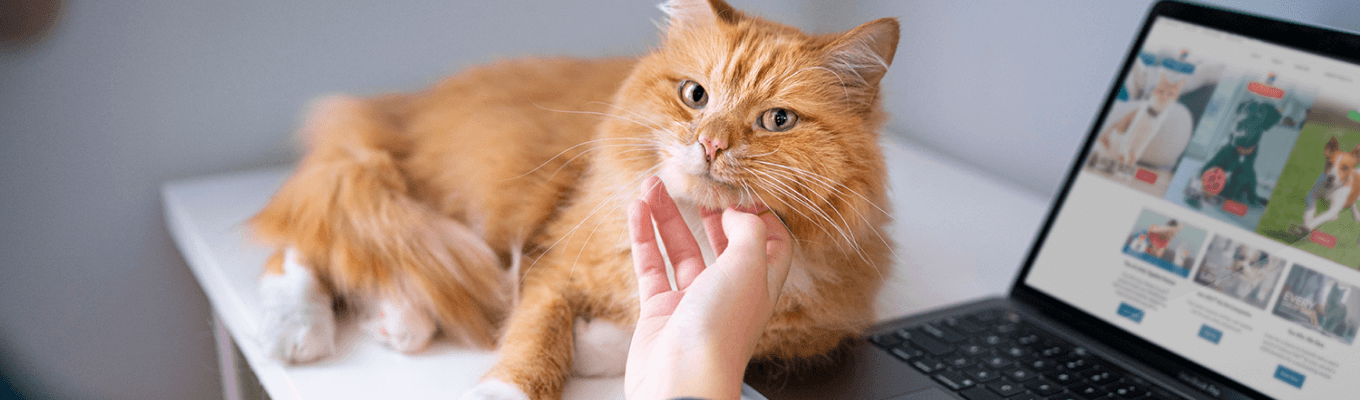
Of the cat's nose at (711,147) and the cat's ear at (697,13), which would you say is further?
the cat's ear at (697,13)

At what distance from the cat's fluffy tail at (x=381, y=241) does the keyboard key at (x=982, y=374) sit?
633mm

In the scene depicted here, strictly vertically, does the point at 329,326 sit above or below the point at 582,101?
below

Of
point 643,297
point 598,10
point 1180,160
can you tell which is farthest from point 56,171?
point 1180,160

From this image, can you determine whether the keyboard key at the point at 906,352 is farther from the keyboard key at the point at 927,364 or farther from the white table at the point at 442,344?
the white table at the point at 442,344

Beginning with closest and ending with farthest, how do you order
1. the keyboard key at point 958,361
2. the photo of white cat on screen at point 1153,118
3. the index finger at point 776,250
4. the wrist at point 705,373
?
the wrist at point 705,373 → the index finger at point 776,250 → the keyboard key at point 958,361 → the photo of white cat on screen at point 1153,118

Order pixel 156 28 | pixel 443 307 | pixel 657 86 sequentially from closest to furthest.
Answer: pixel 657 86 → pixel 443 307 → pixel 156 28

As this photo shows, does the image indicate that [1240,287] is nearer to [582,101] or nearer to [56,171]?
[582,101]

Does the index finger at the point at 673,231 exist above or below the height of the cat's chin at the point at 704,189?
below

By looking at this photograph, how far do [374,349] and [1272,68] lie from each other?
4.11ft

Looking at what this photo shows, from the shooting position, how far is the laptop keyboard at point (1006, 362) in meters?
0.96

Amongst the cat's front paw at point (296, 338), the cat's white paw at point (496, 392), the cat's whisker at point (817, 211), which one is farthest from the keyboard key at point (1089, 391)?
the cat's front paw at point (296, 338)

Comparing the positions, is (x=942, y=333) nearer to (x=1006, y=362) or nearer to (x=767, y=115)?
(x=1006, y=362)

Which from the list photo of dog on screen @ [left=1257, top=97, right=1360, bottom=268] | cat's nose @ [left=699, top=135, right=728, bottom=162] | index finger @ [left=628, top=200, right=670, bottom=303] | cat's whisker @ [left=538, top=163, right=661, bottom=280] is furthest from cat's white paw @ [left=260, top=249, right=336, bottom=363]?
photo of dog on screen @ [left=1257, top=97, right=1360, bottom=268]

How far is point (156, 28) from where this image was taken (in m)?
1.40
